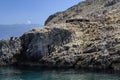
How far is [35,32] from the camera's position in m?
78.5

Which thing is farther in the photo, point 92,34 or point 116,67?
point 92,34

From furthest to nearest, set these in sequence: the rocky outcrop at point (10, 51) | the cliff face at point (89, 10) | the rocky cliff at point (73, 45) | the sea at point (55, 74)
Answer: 1. the cliff face at point (89, 10)
2. the rocky outcrop at point (10, 51)
3. the rocky cliff at point (73, 45)
4. the sea at point (55, 74)

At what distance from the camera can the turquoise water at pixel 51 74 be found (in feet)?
195

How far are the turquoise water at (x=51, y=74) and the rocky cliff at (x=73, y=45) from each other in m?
3.03

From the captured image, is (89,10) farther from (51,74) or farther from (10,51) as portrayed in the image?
(51,74)

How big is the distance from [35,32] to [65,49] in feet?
25.4

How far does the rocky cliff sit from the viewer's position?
67.4m

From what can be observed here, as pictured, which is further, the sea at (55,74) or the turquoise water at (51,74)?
the sea at (55,74)

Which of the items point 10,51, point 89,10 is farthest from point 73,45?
point 89,10

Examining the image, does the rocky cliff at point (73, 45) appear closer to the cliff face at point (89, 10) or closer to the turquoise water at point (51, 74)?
the cliff face at point (89, 10)

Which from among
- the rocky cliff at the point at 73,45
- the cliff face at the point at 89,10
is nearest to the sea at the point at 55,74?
the rocky cliff at the point at 73,45

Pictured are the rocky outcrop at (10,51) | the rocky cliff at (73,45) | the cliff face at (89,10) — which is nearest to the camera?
the rocky cliff at (73,45)

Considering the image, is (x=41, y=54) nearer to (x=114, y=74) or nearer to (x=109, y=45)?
(x=109, y=45)

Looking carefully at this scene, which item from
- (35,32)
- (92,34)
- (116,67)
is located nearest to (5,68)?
(35,32)
